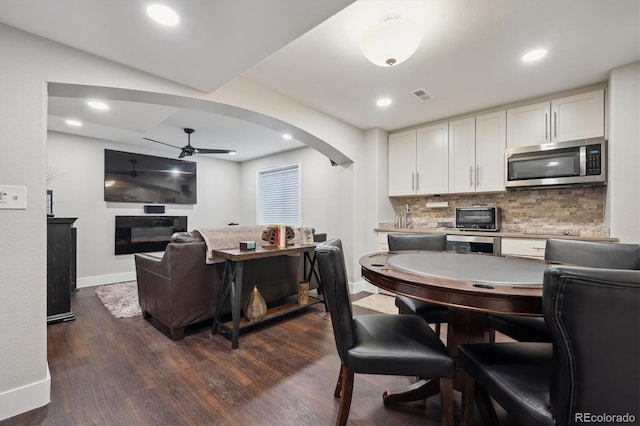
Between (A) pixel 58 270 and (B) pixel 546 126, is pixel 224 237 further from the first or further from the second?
(B) pixel 546 126

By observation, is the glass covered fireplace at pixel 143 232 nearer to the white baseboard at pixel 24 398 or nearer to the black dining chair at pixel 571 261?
the white baseboard at pixel 24 398

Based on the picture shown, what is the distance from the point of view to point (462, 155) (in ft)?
12.3

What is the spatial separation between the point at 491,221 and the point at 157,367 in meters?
3.81

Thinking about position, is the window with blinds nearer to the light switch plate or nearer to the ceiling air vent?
the ceiling air vent

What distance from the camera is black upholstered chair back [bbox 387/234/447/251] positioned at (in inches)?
105

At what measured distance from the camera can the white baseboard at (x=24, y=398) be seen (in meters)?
→ 1.61

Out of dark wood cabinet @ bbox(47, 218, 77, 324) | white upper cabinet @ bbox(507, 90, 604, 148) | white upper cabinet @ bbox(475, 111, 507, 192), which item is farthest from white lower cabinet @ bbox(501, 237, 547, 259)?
dark wood cabinet @ bbox(47, 218, 77, 324)

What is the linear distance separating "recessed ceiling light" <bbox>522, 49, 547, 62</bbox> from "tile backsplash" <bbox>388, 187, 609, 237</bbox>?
1.67 m

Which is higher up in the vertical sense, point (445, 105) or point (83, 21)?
point (445, 105)

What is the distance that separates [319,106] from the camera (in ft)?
11.3

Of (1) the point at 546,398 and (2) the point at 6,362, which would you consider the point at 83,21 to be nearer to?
(2) the point at 6,362

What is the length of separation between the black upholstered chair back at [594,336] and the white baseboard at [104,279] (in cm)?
593

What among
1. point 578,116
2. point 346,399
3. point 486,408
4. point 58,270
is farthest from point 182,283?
point 578,116

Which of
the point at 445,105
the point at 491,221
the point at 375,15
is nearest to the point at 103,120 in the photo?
the point at 375,15
